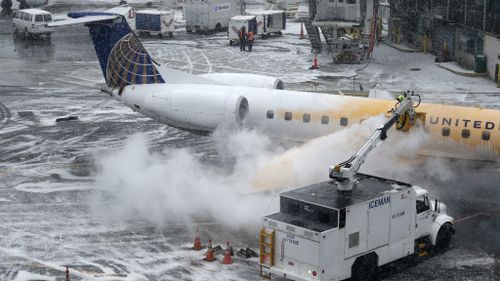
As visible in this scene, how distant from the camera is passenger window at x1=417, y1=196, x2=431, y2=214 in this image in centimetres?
2312

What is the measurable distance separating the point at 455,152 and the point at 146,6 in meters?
61.6

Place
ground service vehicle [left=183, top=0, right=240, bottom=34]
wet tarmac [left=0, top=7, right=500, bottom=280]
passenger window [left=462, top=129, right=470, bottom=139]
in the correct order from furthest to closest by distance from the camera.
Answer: ground service vehicle [left=183, top=0, right=240, bottom=34] < passenger window [left=462, top=129, right=470, bottom=139] < wet tarmac [left=0, top=7, right=500, bottom=280]

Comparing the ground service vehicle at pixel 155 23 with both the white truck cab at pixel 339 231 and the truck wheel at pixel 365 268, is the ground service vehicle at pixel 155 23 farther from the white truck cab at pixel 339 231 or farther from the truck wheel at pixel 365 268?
the truck wheel at pixel 365 268

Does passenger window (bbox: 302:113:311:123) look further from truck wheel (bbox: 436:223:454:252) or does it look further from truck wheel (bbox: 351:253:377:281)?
truck wheel (bbox: 351:253:377:281)

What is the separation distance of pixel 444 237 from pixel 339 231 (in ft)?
16.6

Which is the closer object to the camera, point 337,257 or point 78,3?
point 337,257

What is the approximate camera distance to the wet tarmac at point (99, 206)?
2255 centimetres

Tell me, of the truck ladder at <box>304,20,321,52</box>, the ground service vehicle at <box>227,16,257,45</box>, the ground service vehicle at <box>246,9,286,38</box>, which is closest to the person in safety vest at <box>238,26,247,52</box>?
the ground service vehicle at <box>227,16,257,45</box>

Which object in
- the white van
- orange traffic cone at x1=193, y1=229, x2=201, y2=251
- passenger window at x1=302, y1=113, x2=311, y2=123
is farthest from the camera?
the white van

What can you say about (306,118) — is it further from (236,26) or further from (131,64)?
(236,26)

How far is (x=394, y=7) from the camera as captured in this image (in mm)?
66000

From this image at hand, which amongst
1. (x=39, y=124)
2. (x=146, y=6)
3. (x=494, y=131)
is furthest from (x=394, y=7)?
(x=494, y=131)

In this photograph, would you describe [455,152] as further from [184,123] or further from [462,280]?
[184,123]

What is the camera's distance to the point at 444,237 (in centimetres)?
2392
